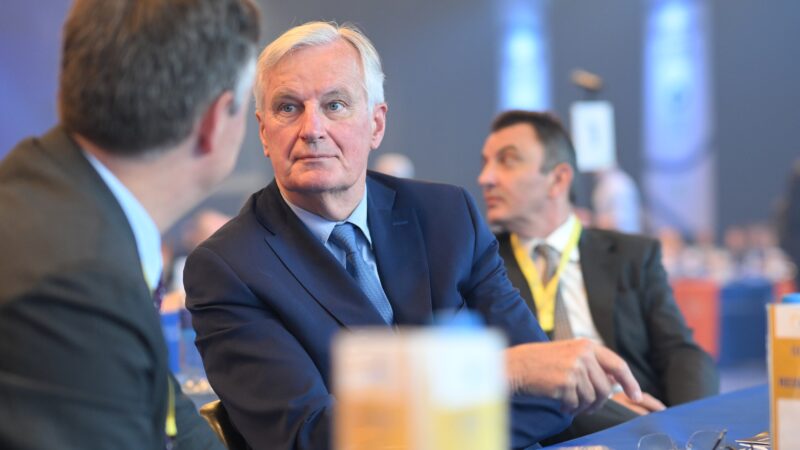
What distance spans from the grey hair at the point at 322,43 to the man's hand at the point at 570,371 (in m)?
0.87

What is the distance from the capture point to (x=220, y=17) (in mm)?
1120

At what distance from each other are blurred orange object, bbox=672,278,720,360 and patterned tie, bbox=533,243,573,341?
487cm

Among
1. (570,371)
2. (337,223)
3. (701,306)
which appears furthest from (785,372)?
(701,306)

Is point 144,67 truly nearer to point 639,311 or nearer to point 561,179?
point 639,311

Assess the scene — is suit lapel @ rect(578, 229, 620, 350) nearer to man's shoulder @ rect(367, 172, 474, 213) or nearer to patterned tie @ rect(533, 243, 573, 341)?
patterned tie @ rect(533, 243, 573, 341)

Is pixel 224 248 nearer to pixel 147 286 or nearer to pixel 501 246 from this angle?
pixel 147 286

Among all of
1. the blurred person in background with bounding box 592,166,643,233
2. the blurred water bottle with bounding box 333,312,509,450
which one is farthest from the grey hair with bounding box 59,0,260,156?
the blurred person in background with bounding box 592,166,643,233

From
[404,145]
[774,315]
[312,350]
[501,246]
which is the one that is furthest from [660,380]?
[404,145]

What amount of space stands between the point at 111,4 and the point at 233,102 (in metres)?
0.19

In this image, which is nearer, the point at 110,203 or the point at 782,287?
the point at 110,203

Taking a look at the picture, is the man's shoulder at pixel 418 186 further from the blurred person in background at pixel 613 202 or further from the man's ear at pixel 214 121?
the blurred person in background at pixel 613 202

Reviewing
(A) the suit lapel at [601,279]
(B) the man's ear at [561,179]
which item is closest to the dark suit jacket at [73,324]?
(A) the suit lapel at [601,279]

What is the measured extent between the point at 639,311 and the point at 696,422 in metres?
1.33

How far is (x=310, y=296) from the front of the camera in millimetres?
2004
